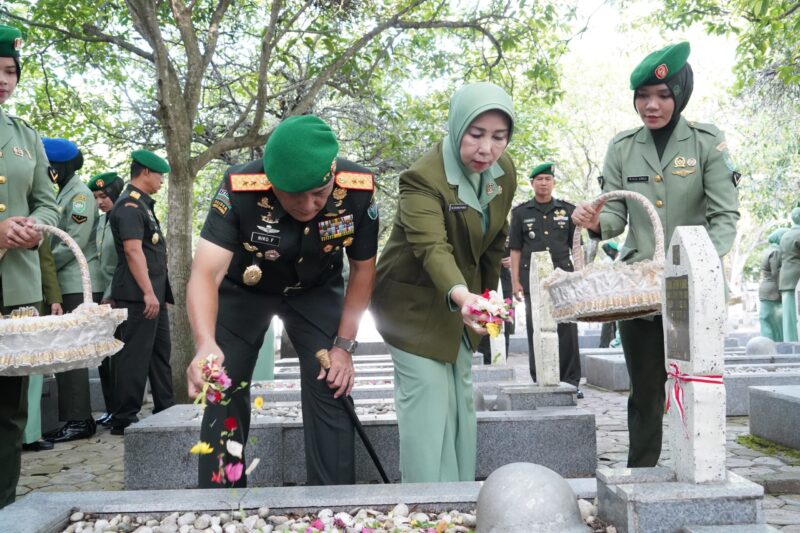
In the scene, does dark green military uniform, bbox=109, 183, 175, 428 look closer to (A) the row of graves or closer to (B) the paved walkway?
(B) the paved walkway

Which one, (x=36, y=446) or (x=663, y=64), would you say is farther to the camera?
(x=36, y=446)

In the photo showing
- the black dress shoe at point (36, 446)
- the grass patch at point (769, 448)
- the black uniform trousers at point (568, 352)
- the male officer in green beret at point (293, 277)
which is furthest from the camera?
the black uniform trousers at point (568, 352)

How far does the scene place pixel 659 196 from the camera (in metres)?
3.45

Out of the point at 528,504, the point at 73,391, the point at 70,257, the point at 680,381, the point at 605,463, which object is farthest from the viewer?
the point at 73,391

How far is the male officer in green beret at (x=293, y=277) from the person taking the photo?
2963 millimetres

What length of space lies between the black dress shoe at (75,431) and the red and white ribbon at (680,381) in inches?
205

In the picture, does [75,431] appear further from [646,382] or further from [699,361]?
[699,361]

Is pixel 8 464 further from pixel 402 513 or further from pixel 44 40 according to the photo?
pixel 44 40

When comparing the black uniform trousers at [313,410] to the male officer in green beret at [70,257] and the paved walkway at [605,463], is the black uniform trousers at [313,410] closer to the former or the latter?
the paved walkway at [605,463]

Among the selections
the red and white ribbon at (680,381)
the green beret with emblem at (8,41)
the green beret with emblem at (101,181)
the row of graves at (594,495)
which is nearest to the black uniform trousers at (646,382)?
the row of graves at (594,495)

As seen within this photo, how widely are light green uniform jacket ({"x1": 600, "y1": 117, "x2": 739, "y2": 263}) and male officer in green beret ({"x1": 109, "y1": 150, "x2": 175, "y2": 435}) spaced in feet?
13.6

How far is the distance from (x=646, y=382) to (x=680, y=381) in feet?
3.01

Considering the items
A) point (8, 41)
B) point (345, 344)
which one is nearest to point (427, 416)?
point (345, 344)

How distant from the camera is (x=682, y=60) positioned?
10.9 feet
